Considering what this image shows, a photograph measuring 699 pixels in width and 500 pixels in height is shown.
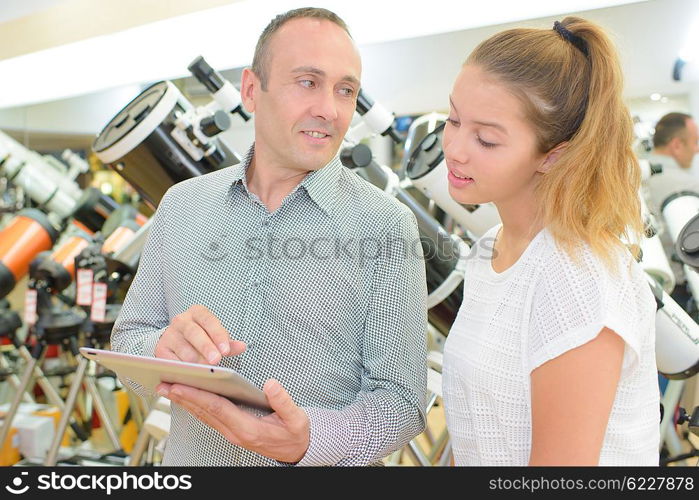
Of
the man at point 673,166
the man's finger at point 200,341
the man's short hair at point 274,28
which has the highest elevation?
the man's short hair at point 274,28

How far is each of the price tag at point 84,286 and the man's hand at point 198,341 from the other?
189 cm

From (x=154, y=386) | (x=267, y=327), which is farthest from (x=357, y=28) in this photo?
(x=154, y=386)

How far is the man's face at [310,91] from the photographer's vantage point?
143cm

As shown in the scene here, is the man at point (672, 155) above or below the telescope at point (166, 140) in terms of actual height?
below

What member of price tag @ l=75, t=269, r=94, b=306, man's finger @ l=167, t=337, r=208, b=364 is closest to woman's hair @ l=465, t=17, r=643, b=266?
man's finger @ l=167, t=337, r=208, b=364

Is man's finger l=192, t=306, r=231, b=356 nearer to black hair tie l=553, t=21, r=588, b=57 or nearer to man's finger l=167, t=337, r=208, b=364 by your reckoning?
man's finger l=167, t=337, r=208, b=364

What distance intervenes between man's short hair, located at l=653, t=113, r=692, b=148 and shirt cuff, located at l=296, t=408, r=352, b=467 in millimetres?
1890

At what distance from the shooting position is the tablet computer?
0.94 m

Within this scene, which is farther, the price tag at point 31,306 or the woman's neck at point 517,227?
the price tag at point 31,306

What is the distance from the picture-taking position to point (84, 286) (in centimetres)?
299

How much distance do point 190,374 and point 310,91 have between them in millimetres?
715

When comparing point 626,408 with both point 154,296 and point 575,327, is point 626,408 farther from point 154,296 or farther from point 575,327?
point 154,296

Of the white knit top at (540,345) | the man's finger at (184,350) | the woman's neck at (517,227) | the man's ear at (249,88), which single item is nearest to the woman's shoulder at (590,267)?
the white knit top at (540,345)

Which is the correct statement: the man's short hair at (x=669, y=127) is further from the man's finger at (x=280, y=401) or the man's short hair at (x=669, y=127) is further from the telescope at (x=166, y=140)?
the man's finger at (x=280, y=401)
